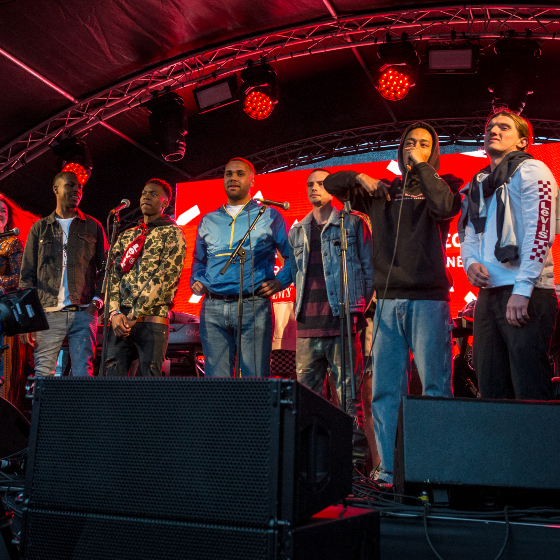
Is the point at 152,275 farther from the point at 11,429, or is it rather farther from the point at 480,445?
the point at 480,445

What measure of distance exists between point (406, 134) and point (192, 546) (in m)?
2.66

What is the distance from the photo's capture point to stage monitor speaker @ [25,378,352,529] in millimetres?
1340

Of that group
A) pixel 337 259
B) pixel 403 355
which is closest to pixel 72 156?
pixel 337 259

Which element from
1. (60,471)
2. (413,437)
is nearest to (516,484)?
(413,437)

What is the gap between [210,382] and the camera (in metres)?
1.42

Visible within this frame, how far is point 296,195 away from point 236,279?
13.4 ft

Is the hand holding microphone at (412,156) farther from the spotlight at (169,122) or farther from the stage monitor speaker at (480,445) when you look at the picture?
the spotlight at (169,122)

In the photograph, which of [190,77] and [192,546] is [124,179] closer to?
[190,77]

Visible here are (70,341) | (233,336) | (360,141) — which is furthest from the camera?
(360,141)

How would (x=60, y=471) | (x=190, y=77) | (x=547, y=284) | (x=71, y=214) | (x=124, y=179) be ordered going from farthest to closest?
(x=124, y=179), (x=190, y=77), (x=71, y=214), (x=547, y=284), (x=60, y=471)

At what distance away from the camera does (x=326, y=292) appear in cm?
390

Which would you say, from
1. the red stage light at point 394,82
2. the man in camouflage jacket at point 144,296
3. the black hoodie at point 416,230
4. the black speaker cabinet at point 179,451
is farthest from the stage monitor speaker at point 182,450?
the red stage light at point 394,82

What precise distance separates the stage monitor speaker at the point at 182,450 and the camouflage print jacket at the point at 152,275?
91.9 inches

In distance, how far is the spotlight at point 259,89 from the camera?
6348 millimetres
